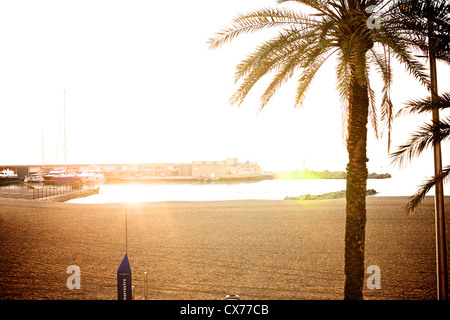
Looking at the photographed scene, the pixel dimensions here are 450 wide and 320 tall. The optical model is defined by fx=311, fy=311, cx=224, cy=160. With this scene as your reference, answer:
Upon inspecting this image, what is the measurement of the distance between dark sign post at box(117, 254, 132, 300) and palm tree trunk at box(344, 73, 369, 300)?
165 inches

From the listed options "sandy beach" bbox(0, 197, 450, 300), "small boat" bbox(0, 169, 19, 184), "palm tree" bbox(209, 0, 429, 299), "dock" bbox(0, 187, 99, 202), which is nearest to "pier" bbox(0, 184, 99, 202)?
"dock" bbox(0, 187, 99, 202)

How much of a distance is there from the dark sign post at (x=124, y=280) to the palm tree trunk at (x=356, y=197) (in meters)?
4.20

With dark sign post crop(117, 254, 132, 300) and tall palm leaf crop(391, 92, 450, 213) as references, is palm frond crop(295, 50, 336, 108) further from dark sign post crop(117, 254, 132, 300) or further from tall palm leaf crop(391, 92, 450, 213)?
dark sign post crop(117, 254, 132, 300)

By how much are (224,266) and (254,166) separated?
116010 mm

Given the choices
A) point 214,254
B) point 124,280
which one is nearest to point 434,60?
point 124,280

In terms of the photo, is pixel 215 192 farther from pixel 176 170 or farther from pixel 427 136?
pixel 176 170

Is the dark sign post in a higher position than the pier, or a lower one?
higher

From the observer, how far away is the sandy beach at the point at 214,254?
279 inches

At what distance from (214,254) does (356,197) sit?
559cm

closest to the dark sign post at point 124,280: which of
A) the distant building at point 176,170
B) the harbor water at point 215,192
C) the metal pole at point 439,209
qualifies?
the metal pole at point 439,209

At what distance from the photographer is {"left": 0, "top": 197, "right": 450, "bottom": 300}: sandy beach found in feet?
23.2

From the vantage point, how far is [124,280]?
163 inches
